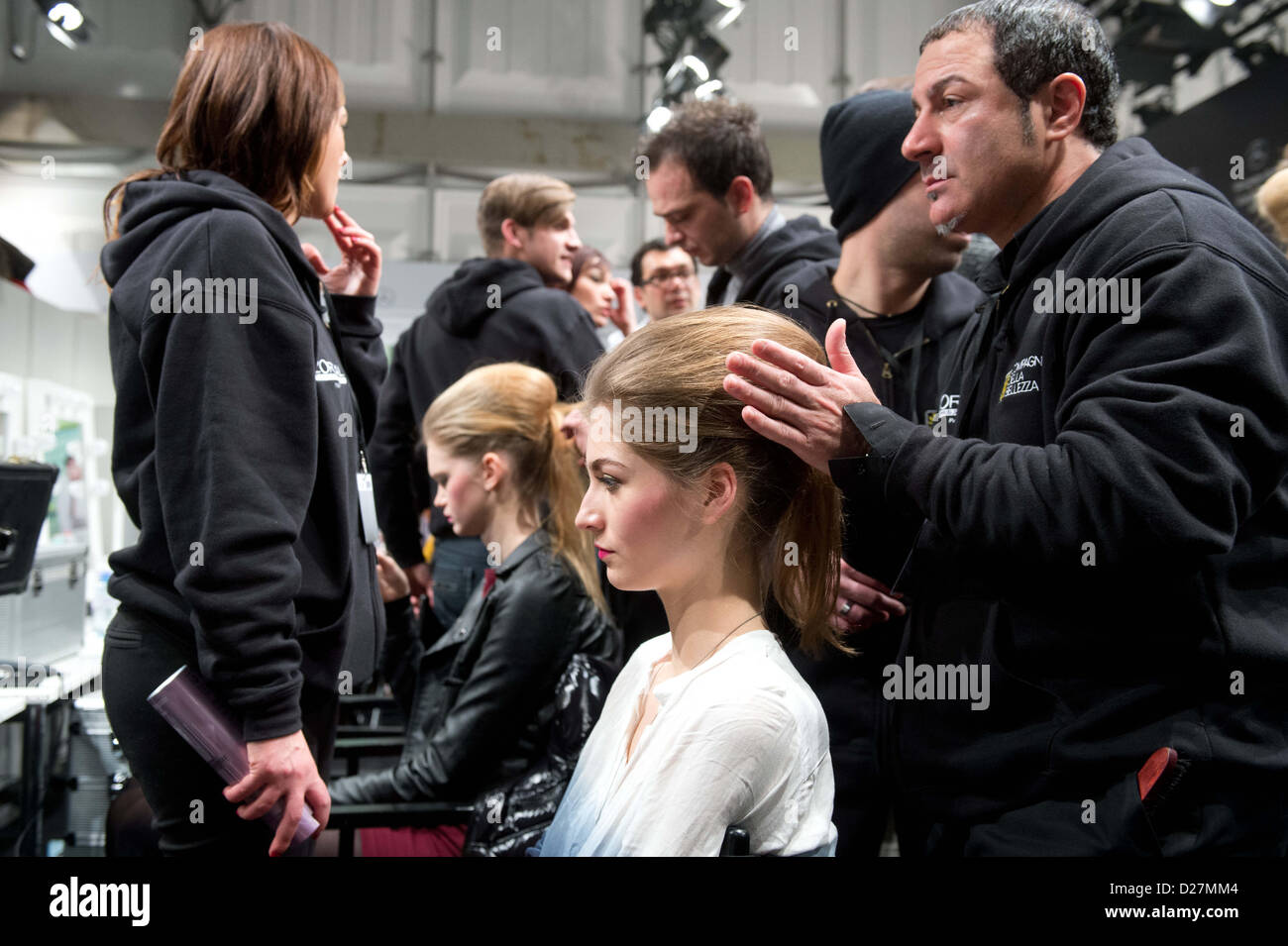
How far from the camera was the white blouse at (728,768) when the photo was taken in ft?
4.12

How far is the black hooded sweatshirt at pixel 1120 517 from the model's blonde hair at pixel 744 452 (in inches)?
6.0

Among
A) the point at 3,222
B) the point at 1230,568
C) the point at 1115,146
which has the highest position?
the point at 3,222

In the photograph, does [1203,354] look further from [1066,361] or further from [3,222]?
[3,222]

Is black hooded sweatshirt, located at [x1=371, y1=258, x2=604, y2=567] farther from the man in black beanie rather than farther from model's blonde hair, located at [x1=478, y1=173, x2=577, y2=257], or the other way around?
the man in black beanie

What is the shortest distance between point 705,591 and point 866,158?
0.90m

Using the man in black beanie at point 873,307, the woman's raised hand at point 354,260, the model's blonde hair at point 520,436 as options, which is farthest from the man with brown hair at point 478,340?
the man in black beanie at point 873,307

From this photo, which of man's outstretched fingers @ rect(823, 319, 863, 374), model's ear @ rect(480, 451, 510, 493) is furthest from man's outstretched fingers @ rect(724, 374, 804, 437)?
model's ear @ rect(480, 451, 510, 493)

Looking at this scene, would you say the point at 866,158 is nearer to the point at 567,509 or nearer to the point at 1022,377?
the point at 1022,377

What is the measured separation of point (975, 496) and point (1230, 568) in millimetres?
320

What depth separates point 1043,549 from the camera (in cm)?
118

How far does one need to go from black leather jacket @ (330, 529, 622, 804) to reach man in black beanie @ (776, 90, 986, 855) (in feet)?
1.51

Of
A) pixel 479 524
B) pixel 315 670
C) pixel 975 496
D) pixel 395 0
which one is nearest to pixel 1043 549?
pixel 975 496

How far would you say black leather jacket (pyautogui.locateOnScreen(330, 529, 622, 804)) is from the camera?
1.98m

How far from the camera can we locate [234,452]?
133cm
